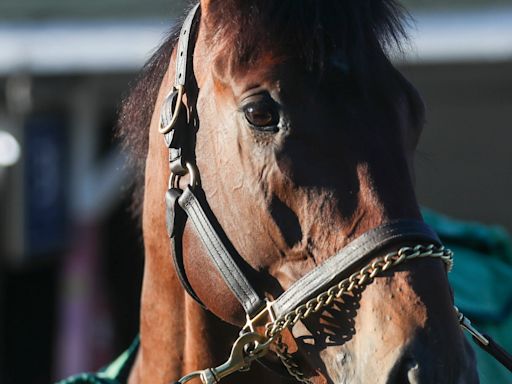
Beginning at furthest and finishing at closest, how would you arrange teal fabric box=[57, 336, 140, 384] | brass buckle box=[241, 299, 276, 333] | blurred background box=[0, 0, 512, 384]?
blurred background box=[0, 0, 512, 384]
teal fabric box=[57, 336, 140, 384]
brass buckle box=[241, 299, 276, 333]

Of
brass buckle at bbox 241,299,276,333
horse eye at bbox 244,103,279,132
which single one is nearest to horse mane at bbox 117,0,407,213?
horse eye at bbox 244,103,279,132

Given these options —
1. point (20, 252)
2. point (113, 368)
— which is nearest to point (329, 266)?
point (113, 368)

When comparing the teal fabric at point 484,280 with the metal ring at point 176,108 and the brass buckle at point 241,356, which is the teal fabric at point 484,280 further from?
the metal ring at point 176,108

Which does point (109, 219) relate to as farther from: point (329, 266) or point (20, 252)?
point (329, 266)

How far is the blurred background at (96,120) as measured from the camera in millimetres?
6793

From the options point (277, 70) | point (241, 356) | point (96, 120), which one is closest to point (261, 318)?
point (241, 356)

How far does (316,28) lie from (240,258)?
20.6 inches

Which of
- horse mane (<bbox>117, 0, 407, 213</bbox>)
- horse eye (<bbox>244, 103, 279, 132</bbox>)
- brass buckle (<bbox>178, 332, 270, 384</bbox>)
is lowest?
brass buckle (<bbox>178, 332, 270, 384</bbox>)

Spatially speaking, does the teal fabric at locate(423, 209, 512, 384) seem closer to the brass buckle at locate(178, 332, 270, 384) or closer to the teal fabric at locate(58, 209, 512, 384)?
the teal fabric at locate(58, 209, 512, 384)

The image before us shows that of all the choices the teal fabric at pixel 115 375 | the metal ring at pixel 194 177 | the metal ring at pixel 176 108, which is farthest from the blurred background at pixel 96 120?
the metal ring at pixel 194 177

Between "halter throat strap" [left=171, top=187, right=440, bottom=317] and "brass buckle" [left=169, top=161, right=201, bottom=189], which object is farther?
"brass buckle" [left=169, top=161, right=201, bottom=189]

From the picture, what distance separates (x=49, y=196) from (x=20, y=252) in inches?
18.5

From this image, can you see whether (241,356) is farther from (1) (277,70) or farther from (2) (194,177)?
(1) (277,70)

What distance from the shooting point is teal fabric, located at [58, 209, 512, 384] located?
114 inches
